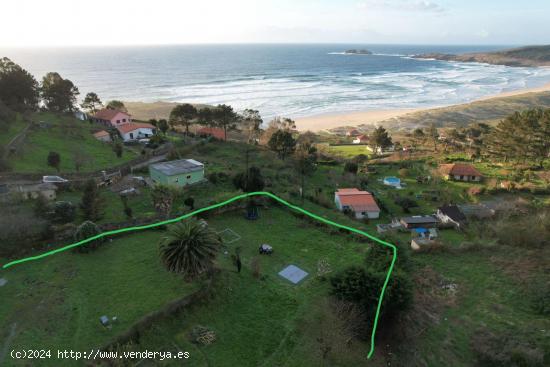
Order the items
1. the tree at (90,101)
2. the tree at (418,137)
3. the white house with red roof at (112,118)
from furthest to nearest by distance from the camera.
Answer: the tree at (418,137), the tree at (90,101), the white house with red roof at (112,118)

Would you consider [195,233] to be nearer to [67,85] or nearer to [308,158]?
[308,158]

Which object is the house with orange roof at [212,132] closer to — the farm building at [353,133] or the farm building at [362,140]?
the farm building at [362,140]

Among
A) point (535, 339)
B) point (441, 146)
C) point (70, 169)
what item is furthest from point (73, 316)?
point (441, 146)

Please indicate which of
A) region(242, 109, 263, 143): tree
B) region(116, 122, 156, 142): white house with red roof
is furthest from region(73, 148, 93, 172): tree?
region(242, 109, 263, 143): tree

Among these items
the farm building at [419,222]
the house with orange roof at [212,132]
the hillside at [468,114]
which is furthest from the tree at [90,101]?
the farm building at [419,222]

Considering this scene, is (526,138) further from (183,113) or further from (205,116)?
(183,113)

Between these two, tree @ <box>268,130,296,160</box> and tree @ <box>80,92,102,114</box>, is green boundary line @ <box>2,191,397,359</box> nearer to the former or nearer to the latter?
tree @ <box>268,130,296,160</box>
